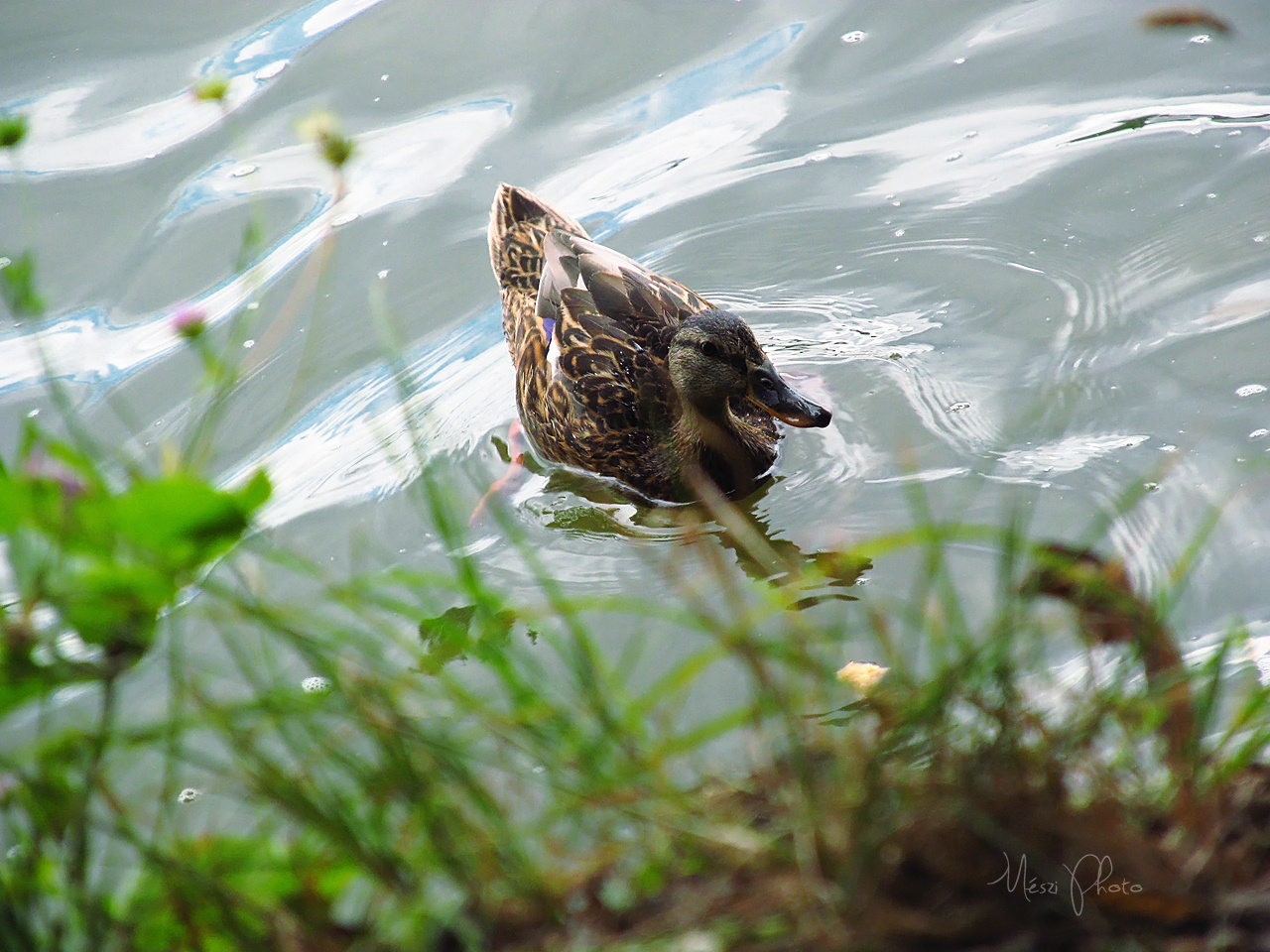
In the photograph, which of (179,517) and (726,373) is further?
(726,373)

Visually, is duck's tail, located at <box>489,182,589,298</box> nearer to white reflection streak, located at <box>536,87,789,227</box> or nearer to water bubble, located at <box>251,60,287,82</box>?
white reflection streak, located at <box>536,87,789,227</box>

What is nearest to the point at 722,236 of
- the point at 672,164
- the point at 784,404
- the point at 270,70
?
the point at 672,164

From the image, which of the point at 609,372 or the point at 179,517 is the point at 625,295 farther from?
the point at 179,517

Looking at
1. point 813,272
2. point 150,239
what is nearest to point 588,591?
point 813,272

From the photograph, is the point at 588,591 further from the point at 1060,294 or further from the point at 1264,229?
the point at 1264,229

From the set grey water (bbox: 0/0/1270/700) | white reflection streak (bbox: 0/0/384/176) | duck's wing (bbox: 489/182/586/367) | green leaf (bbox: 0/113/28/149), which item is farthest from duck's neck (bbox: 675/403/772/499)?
white reflection streak (bbox: 0/0/384/176)

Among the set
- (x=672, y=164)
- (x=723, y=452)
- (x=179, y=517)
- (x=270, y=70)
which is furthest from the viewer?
(x=270, y=70)

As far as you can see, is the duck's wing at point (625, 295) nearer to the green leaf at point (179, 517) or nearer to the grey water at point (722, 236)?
the grey water at point (722, 236)

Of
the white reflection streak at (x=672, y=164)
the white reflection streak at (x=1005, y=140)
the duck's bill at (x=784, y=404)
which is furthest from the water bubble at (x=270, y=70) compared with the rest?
the duck's bill at (x=784, y=404)
